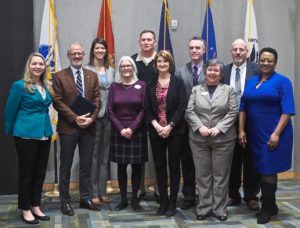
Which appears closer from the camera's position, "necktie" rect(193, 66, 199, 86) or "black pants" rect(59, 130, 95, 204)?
"black pants" rect(59, 130, 95, 204)

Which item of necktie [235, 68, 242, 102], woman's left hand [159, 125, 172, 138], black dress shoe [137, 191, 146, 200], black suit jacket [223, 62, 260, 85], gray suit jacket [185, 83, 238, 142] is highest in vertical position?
black suit jacket [223, 62, 260, 85]

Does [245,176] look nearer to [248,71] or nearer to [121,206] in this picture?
[248,71]

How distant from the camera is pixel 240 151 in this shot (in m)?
3.56

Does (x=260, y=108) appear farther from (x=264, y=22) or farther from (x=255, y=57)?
(x=264, y=22)

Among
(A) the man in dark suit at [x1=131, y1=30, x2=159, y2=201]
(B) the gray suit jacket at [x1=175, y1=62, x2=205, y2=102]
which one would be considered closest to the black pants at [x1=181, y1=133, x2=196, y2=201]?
(B) the gray suit jacket at [x1=175, y1=62, x2=205, y2=102]

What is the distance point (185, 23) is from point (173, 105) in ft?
5.87

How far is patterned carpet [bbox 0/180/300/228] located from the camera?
3109 millimetres

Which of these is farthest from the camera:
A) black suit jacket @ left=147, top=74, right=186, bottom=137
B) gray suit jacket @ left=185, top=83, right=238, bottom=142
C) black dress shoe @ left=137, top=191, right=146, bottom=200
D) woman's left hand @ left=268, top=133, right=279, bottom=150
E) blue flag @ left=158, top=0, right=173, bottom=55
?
blue flag @ left=158, top=0, right=173, bottom=55

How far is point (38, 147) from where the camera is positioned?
3.12 meters

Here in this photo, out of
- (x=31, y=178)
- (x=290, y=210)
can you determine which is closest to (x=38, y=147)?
(x=31, y=178)

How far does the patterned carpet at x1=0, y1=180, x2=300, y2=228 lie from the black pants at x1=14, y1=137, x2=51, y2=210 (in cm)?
22

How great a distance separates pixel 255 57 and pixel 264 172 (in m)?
1.75

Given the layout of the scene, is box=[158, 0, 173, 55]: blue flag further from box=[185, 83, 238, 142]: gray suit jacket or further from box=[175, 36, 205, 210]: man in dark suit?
box=[185, 83, 238, 142]: gray suit jacket

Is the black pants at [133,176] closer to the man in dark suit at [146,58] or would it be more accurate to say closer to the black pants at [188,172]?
the black pants at [188,172]
